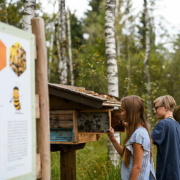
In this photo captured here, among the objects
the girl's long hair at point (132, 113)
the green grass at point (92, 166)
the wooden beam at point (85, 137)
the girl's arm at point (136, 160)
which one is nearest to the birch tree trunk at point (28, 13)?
the wooden beam at point (85, 137)

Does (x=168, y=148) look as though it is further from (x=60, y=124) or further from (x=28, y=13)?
(x=28, y=13)

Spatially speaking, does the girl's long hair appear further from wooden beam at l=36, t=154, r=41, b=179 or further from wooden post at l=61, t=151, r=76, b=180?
wooden post at l=61, t=151, r=76, b=180

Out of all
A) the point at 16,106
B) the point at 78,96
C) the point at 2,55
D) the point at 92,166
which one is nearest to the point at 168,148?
the point at 78,96

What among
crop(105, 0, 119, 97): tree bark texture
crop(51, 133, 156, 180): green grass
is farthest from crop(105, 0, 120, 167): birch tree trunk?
crop(51, 133, 156, 180): green grass

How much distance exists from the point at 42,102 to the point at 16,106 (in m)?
0.32

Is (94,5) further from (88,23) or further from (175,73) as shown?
(175,73)

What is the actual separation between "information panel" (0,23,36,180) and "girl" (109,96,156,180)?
95cm

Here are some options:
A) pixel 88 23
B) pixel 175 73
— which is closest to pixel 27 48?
pixel 175 73

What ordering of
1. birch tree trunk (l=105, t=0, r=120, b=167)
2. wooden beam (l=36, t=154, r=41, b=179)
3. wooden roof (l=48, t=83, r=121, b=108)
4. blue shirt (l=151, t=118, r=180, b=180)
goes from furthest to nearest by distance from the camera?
birch tree trunk (l=105, t=0, r=120, b=167) < blue shirt (l=151, t=118, r=180, b=180) < wooden roof (l=48, t=83, r=121, b=108) < wooden beam (l=36, t=154, r=41, b=179)

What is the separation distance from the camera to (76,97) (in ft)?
8.98

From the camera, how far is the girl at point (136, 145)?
7.16 feet

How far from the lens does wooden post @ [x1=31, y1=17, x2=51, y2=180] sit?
6.16ft

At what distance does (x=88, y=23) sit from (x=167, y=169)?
24.0m

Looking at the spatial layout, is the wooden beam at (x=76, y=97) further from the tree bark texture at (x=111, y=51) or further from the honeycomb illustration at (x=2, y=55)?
the tree bark texture at (x=111, y=51)
